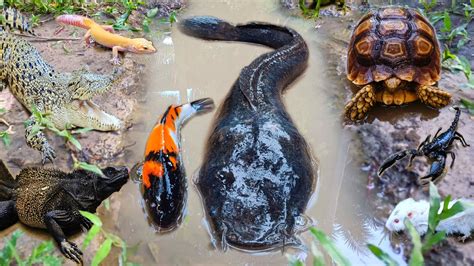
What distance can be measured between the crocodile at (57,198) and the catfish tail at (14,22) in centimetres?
290

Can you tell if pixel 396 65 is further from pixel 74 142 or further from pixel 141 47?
pixel 74 142

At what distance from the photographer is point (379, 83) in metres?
4.93

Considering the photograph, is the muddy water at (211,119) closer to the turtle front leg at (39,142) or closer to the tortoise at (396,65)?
the tortoise at (396,65)

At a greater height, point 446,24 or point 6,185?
point 446,24

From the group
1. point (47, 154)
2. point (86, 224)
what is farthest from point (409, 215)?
point (47, 154)

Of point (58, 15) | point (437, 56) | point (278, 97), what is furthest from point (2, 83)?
point (437, 56)

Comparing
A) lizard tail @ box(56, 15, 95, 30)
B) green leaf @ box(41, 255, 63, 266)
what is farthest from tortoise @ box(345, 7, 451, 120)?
lizard tail @ box(56, 15, 95, 30)

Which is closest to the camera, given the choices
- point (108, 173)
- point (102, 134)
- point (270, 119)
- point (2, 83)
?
point (108, 173)

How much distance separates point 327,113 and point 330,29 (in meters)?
1.73

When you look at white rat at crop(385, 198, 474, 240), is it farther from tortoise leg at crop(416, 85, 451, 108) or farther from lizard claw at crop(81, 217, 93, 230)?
lizard claw at crop(81, 217, 93, 230)

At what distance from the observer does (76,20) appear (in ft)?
20.6

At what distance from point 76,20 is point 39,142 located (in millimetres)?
2305

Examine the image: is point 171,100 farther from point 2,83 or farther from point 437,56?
point 437,56

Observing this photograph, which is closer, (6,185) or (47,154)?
(6,185)
